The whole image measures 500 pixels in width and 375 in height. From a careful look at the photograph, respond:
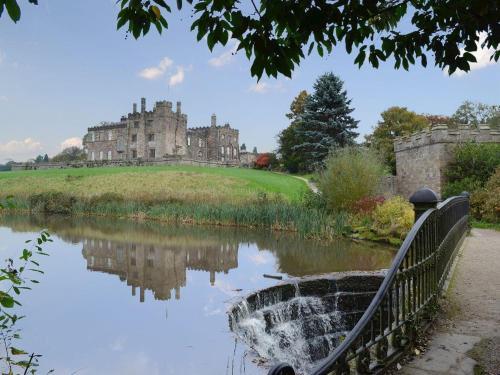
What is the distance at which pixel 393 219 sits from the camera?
14.4m

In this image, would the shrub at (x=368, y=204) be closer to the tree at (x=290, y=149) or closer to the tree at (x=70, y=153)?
the tree at (x=290, y=149)

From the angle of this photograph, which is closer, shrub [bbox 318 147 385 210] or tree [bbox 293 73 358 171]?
shrub [bbox 318 147 385 210]

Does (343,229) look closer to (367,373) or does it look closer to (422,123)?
(367,373)

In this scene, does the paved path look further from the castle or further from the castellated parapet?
the castle

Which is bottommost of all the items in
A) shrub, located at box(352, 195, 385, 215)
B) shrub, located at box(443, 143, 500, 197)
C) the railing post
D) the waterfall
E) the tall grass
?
the waterfall

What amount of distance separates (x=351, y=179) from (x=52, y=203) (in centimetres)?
2062

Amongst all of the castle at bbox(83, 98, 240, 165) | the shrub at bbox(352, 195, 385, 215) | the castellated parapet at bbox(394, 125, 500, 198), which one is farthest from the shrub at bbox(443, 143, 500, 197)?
the castle at bbox(83, 98, 240, 165)

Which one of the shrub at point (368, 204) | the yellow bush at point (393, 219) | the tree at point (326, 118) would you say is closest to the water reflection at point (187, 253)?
the yellow bush at point (393, 219)

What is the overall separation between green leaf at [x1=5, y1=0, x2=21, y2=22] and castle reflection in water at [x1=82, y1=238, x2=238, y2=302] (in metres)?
6.55

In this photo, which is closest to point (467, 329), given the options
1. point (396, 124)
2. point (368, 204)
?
point (368, 204)

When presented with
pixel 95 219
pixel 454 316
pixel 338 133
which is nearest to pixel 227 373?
pixel 454 316

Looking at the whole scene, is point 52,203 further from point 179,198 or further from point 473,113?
point 473,113

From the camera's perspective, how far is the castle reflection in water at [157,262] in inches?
Result: 364

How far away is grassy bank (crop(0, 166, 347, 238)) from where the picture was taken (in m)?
18.1
